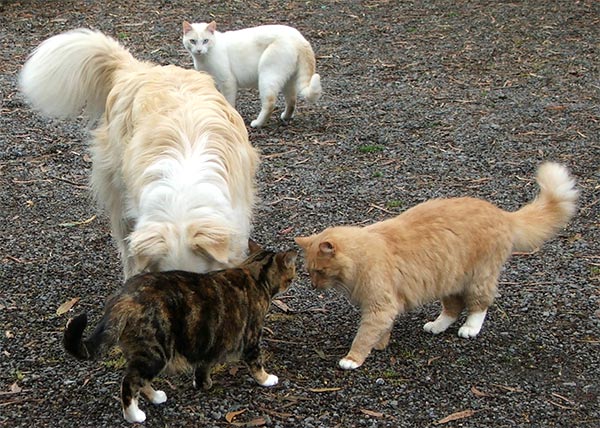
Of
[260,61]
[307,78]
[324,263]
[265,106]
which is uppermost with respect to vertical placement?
[324,263]

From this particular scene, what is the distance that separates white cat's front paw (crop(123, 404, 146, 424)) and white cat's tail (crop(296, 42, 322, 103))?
4943 mm

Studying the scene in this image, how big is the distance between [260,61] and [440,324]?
4.23 m

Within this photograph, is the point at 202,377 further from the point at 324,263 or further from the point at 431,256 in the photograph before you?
the point at 431,256

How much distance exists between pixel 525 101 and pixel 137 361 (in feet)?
21.8

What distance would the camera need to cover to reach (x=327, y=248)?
4414mm

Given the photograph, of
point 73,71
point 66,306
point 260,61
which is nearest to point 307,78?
point 260,61

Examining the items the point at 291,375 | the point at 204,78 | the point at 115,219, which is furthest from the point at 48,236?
the point at 291,375

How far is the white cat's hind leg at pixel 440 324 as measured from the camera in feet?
15.9

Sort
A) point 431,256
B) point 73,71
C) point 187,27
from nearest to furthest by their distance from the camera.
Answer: point 431,256 < point 73,71 < point 187,27

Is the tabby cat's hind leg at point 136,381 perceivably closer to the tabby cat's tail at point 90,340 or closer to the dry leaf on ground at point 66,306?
the tabby cat's tail at point 90,340

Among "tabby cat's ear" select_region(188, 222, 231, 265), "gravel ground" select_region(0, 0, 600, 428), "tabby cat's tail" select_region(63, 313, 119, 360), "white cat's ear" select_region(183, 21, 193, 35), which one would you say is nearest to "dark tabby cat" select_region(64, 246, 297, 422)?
"tabby cat's tail" select_region(63, 313, 119, 360)

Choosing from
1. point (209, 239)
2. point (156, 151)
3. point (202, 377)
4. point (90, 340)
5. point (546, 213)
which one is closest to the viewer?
point (90, 340)

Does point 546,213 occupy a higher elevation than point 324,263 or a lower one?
higher

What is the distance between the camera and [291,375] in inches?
171
